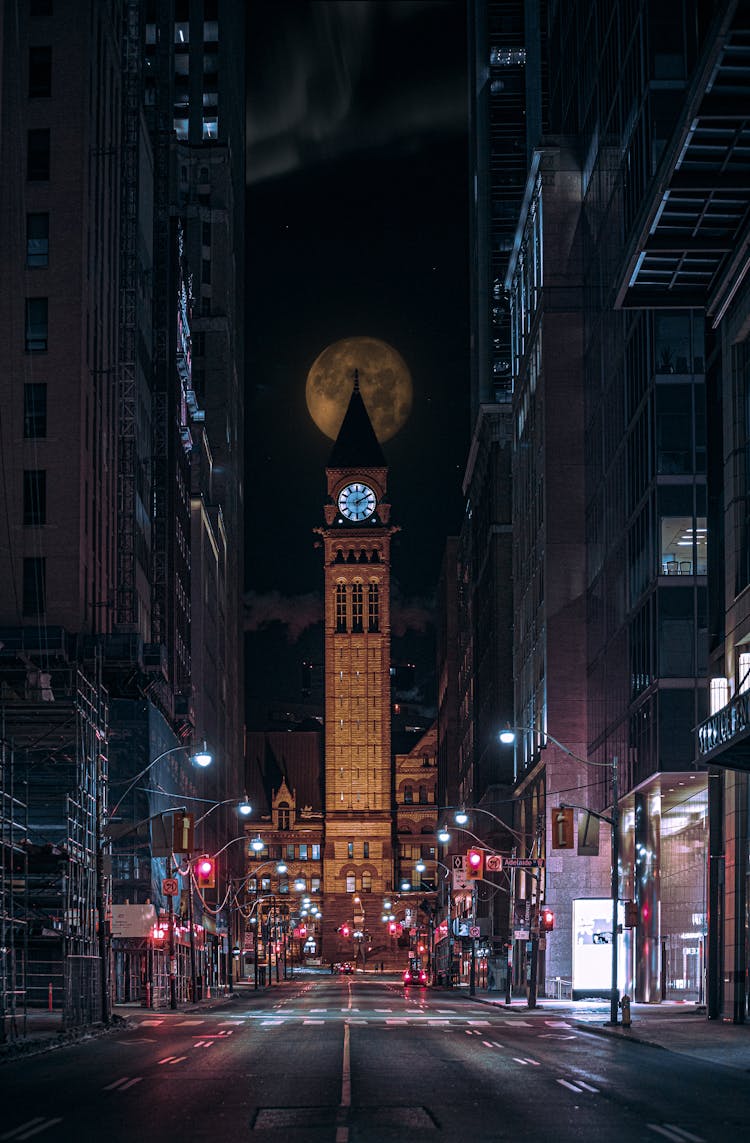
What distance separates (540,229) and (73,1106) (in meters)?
77.5

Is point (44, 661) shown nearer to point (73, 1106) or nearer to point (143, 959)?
point (143, 959)

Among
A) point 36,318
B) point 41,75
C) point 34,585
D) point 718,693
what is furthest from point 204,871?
point 41,75

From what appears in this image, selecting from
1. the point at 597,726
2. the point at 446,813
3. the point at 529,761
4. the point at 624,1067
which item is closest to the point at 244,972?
the point at 446,813

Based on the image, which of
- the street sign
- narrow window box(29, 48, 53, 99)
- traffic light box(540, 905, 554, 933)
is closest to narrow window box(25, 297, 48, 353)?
narrow window box(29, 48, 53, 99)

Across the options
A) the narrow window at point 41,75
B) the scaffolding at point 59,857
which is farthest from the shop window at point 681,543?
the narrow window at point 41,75

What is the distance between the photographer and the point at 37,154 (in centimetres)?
8212

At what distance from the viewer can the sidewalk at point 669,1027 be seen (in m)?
35.9

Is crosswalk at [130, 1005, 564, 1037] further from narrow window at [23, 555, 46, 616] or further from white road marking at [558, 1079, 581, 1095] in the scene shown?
→ narrow window at [23, 555, 46, 616]

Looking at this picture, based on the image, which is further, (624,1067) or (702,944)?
(702,944)

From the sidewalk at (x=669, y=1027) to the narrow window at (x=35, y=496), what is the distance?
3010 centimetres

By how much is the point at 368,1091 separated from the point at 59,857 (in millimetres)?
27686

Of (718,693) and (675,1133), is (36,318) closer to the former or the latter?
(718,693)

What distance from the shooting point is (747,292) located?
47906 mm

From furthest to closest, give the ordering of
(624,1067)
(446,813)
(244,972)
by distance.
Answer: (446,813)
(244,972)
(624,1067)
